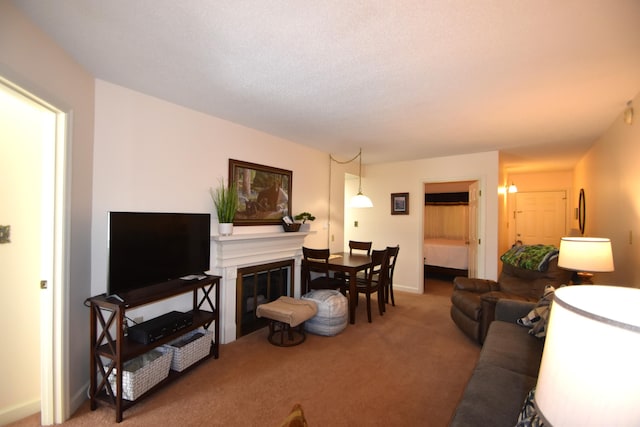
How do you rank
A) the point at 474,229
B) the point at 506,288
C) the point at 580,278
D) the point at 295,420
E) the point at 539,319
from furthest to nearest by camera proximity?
the point at 474,229
the point at 506,288
the point at 580,278
the point at 539,319
the point at 295,420

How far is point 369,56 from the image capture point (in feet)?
6.28

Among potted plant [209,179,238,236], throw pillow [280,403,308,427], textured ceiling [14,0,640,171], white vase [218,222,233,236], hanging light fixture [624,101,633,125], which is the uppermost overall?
textured ceiling [14,0,640,171]

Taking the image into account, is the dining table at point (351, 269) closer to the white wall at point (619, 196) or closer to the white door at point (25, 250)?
the white wall at point (619, 196)

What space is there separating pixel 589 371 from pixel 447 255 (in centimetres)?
597

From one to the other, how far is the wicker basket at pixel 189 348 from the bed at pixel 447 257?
4.71 metres

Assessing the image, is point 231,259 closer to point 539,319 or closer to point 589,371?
point 539,319

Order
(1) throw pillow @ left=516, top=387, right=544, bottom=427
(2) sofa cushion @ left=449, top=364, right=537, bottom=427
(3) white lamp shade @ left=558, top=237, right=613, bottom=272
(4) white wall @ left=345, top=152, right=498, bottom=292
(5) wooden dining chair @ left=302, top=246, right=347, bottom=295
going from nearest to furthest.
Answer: (1) throw pillow @ left=516, top=387, right=544, bottom=427 → (2) sofa cushion @ left=449, top=364, right=537, bottom=427 → (3) white lamp shade @ left=558, top=237, right=613, bottom=272 → (5) wooden dining chair @ left=302, top=246, right=347, bottom=295 → (4) white wall @ left=345, top=152, right=498, bottom=292

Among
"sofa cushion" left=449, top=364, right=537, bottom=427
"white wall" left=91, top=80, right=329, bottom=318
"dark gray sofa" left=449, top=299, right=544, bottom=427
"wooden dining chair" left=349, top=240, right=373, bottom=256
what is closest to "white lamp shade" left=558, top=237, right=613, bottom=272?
"dark gray sofa" left=449, top=299, right=544, bottom=427

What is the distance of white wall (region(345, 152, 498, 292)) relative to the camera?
453 cm

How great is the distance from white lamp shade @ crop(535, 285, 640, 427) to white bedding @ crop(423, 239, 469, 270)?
5698 mm

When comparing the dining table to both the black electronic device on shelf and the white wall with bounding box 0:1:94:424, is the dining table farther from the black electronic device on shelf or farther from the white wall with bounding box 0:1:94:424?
the white wall with bounding box 0:1:94:424

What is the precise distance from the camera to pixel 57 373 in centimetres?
191

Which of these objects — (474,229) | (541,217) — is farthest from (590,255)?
(541,217)

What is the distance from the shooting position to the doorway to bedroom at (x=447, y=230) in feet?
19.8
